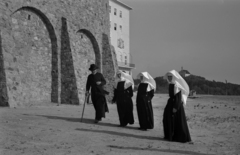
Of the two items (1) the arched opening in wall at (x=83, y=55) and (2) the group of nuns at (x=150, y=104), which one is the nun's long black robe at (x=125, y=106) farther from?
(1) the arched opening in wall at (x=83, y=55)

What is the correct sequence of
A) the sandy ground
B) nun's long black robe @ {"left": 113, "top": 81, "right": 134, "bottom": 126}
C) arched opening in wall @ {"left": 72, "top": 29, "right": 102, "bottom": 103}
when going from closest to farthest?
1. the sandy ground
2. nun's long black robe @ {"left": 113, "top": 81, "right": 134, "bottom": 126}
3. arched opening in wall @ {"left": 72, "top": 29, "right": 102, "bottom": 103}

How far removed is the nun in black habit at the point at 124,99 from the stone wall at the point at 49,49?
5210 mm

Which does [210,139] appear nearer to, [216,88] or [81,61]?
[81,61]

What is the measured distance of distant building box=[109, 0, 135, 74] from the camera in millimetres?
39125

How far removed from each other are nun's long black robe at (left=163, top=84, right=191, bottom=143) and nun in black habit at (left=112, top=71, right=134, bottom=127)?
1.82 m

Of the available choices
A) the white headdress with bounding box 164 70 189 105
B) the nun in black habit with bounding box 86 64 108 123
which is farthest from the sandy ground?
the white headdress with bounding box 164 70 189 105

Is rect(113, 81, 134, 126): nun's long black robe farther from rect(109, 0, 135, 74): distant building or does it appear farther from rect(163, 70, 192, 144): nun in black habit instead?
rect(109, 0, 135, 74): distant building

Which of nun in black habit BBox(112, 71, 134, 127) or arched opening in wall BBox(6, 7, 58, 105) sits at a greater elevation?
arched opening in wall BBox(6, 7, 58, 105)

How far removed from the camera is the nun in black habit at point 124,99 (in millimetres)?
7578

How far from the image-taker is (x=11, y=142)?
492cm

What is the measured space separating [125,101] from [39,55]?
298 inches

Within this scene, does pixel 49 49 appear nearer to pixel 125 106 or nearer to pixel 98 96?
pixel 98 96

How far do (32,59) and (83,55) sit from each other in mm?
4199

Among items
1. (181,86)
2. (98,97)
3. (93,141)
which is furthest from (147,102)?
(93,141)
